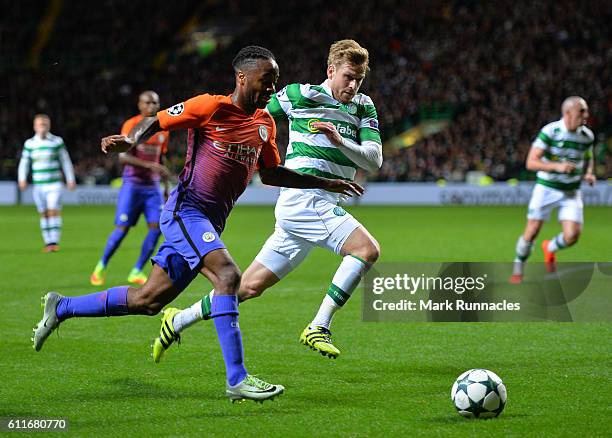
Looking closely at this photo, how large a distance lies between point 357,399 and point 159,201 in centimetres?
654

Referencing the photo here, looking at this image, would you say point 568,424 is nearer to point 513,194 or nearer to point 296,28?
point 513,194

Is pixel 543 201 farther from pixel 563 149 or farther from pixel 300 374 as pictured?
pixel 300 374

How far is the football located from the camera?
16.8 feet

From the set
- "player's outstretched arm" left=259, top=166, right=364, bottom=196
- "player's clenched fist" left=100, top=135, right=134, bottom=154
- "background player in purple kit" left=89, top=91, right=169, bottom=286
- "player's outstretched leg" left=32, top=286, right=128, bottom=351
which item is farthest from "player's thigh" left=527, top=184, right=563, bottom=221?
"player's clenched fist" left=100, top=135, right=134, bottom=154

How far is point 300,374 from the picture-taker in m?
6.43

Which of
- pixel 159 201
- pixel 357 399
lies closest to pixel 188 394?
pixel 357 399

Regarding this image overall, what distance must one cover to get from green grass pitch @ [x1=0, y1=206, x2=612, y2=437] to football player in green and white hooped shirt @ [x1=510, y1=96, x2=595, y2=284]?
228 cm

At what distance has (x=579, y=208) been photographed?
11.3 m

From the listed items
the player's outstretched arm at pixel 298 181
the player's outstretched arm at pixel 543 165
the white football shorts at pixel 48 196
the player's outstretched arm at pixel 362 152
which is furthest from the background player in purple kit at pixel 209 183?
the white football shorts at pixel 48 196

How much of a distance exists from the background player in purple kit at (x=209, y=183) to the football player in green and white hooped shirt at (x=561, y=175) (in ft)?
19.3

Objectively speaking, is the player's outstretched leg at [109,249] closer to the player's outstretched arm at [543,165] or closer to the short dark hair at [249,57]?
the player's outstretched arm at [543,165]

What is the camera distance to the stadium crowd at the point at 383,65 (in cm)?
3347

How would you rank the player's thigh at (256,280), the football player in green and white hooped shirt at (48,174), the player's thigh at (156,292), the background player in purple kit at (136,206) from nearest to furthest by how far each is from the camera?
1. the player's thigh at (156,292)
2. the player's thigh at (256,280)
3. the background player in purple kit at (136,206)
4. the football player in green and white hooped shirt at (48,174)

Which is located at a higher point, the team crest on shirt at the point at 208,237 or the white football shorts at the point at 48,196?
the white football shorts at the point at 48,196
